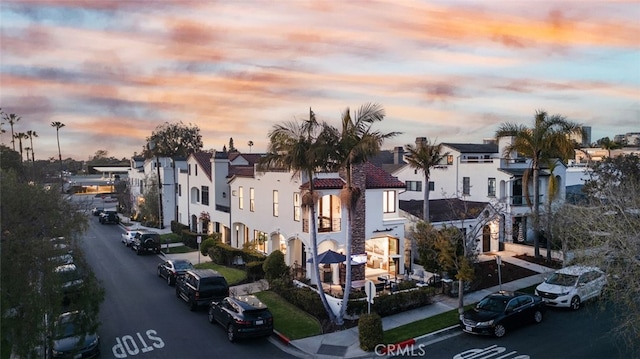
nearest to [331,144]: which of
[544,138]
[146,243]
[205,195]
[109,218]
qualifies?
[544,138]

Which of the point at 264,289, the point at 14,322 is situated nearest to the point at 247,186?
the point at 264,289

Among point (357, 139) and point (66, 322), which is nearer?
point (66, 322)

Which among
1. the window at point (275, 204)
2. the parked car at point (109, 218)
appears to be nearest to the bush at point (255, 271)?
the window at point (275, 204)

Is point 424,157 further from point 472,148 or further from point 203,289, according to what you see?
point 203,289

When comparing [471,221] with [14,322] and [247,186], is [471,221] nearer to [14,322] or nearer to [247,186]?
[247,186]

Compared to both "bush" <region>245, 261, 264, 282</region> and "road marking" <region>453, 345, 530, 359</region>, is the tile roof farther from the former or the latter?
"road marking" <region>453, 345, 530, 359</region>
